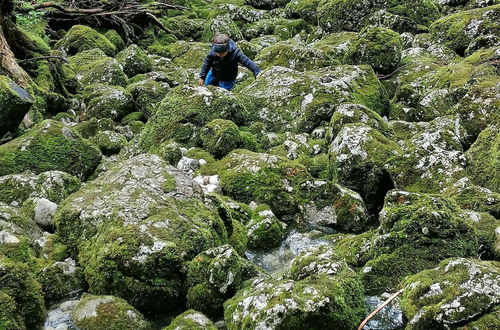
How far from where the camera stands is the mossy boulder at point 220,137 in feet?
34.6

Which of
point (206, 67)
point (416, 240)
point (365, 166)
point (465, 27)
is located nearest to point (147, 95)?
point (206, 67)

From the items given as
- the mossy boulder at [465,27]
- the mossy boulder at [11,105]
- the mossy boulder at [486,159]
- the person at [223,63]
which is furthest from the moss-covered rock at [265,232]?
the mossy boulder at [465,27]

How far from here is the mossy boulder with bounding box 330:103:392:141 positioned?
35.2 feet

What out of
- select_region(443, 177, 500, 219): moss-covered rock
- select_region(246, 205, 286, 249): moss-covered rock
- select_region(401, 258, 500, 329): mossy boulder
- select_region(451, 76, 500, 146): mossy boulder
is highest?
select_region(451, 76, 500, 146): mossy boulder

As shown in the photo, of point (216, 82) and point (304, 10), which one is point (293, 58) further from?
point (304, 10)

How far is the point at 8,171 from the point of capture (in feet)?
31.6

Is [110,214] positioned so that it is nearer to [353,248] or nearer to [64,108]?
[353,248]

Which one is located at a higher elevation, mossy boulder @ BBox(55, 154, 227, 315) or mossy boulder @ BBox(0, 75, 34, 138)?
mossy boulder @ BBox(0, 75, 34, 138)

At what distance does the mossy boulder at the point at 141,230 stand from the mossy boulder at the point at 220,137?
8.47 feet

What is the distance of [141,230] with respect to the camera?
6309 millimetres

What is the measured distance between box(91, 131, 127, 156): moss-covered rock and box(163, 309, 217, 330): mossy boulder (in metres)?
7.60

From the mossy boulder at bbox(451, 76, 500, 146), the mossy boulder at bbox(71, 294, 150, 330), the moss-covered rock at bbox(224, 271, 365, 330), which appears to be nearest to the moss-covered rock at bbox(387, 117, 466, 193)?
the mossy boulder at bbox(451, 76, 500, 146)

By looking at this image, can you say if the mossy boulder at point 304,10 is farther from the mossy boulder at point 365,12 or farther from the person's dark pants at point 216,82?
the person's dark pants at point 216,82

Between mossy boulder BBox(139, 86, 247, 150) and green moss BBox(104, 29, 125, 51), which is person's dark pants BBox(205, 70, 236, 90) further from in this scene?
green moss BBox(104, 29, 125, 51)
